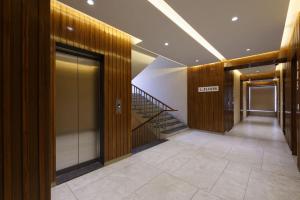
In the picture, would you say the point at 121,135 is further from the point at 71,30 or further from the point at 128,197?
the point at 71,30

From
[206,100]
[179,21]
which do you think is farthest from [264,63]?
[179,21]

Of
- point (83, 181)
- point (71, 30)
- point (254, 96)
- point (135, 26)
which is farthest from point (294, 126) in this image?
point (254, 96)

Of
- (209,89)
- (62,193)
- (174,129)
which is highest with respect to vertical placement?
(209,89)

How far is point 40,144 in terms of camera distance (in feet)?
4.19

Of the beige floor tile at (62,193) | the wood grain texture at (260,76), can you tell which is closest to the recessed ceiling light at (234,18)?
the beige floor tile at (62,193)

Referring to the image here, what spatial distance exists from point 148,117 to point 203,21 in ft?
15.3

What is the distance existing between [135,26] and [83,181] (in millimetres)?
3612

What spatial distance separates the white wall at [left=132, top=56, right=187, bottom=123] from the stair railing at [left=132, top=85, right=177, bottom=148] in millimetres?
506

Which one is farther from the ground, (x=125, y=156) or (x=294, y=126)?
(x=294, y=126)

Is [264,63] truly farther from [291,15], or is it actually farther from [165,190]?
[165,190]

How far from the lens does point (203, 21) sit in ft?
11.2

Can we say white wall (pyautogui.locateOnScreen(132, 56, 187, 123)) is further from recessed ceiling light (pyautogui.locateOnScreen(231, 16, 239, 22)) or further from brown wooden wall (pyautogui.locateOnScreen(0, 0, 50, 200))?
brown wooden wall (pyautogui.locateOnScreen(0, 0, 50, 200))

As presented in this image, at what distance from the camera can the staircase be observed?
6.32 m

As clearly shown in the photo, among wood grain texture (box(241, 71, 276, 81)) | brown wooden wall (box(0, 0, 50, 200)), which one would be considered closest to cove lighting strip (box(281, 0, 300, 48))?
brown wooden wall (box(0, 0, 50, 200))
